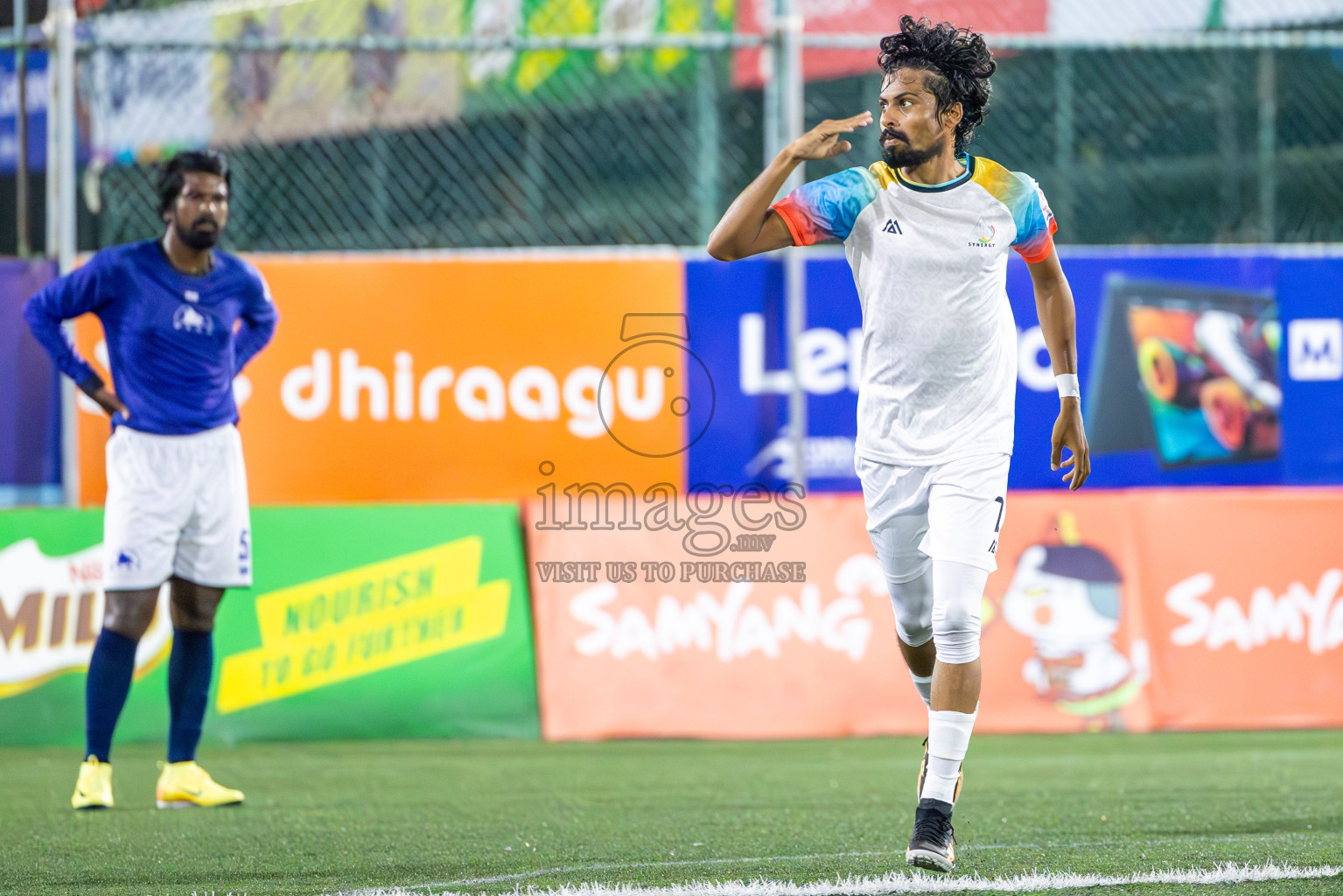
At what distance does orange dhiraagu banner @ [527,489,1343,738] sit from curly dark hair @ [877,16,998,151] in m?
3.97

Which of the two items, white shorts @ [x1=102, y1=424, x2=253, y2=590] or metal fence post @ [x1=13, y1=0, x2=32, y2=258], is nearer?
white shorts @ [x1=102, y1=424, x2=253, y2=590]

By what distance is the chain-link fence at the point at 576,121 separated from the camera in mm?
9000

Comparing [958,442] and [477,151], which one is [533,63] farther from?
[958,442]

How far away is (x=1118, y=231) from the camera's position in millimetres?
10859

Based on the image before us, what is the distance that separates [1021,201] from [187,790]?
3.37 meters

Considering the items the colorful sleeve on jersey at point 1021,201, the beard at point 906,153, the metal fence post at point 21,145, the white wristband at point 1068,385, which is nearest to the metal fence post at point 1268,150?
the white wristband at point 1068,385

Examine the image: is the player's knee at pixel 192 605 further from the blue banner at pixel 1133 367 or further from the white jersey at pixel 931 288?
the blue banner at pixel 1133 367

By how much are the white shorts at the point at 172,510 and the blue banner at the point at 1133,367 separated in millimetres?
3416

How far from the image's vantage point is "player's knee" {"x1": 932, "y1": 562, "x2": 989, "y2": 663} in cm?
416

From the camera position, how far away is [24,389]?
8461mm

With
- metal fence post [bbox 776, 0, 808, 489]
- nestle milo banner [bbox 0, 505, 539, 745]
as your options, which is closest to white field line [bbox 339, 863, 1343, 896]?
nestle milo banner [bbox 0, 505, 539, 745]

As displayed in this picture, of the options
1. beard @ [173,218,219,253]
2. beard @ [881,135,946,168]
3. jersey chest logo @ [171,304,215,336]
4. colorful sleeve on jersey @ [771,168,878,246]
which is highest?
beard @ [881,135,946,168]

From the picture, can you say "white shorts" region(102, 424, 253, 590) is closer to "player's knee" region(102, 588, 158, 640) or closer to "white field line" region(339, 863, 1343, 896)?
"player's knee" region(102, 588, 158, 640)

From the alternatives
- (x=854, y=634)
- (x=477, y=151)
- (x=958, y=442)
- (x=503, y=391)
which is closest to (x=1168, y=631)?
(x=854, y=634)
